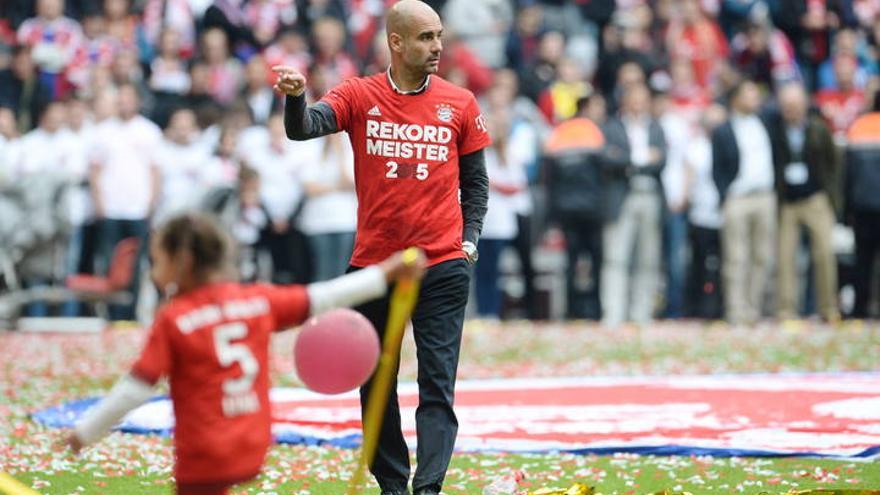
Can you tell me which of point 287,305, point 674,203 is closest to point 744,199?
point 674,203

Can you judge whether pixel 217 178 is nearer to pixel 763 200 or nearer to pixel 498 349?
pixel 498 349

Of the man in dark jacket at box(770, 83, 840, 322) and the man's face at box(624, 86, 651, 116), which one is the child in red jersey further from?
the man in dark jacket at box(770, 83, 840, 322)

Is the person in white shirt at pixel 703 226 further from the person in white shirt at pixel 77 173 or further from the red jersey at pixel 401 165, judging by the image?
the red jersey at pixel 401 165

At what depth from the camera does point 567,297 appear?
1878cm

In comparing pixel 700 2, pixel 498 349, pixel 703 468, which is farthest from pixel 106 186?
pixel 703 468

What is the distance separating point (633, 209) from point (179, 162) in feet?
16.0

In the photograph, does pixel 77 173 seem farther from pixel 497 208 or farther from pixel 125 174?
pixel 497 208

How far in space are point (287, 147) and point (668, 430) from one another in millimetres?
8851

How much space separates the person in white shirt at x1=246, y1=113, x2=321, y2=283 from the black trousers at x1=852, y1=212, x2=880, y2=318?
5.89 meters

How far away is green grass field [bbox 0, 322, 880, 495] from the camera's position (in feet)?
26.9

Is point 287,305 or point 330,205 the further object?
point 330,205

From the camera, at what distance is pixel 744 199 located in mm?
18156

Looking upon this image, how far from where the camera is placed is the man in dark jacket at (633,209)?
18234mm

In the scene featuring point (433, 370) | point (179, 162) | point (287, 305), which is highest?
point (179, 162)
